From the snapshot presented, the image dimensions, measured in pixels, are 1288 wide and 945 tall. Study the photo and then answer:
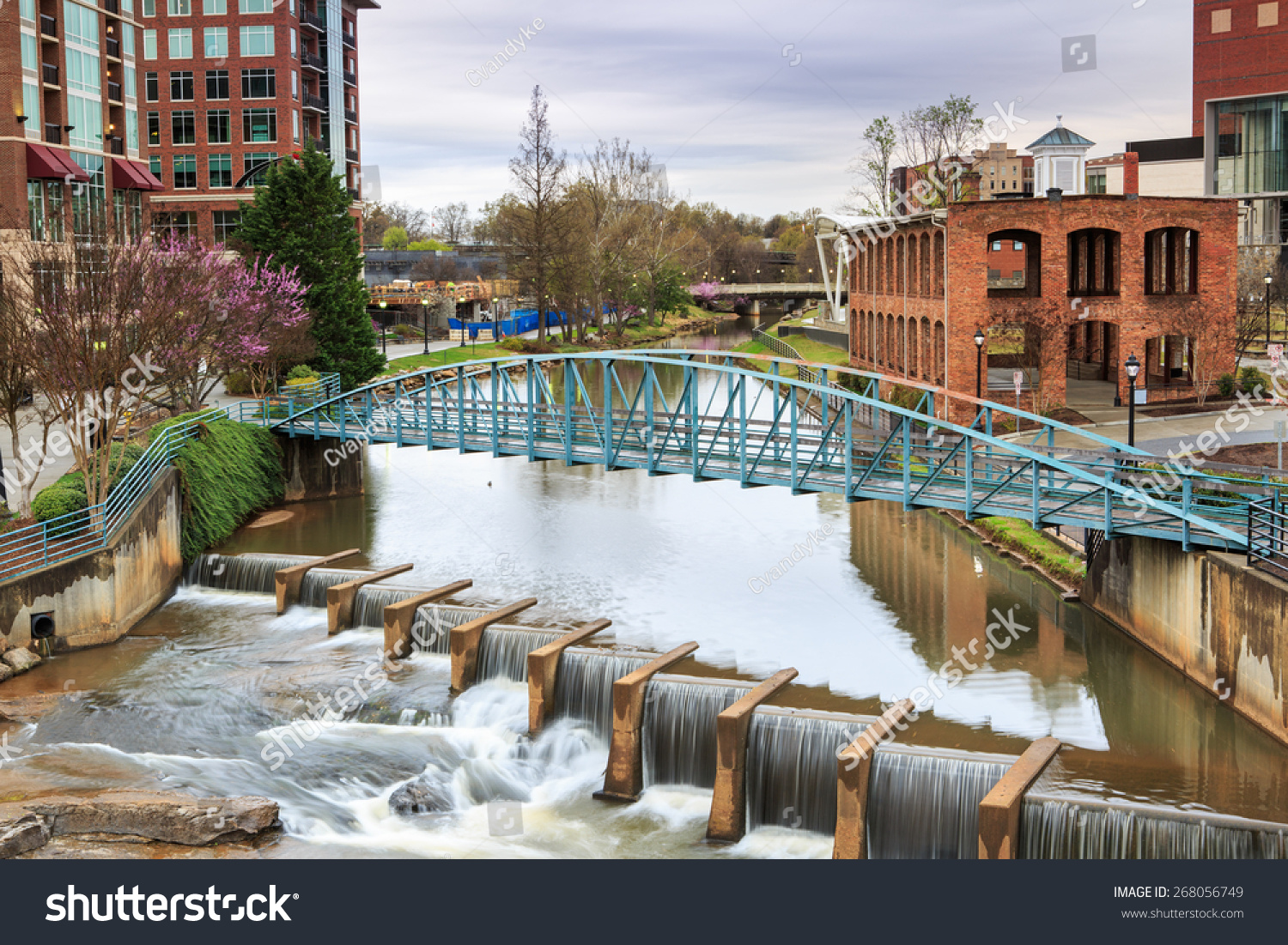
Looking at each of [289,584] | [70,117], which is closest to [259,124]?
[70,117]

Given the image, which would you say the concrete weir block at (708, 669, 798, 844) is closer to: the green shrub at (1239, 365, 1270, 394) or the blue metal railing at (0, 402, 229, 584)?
the blue metal railing at (0, 402, 229, 584)

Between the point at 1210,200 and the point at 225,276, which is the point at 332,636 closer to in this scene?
the point at 225,276

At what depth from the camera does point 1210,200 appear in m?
44.4

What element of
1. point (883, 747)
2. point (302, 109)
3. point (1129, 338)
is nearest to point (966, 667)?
point (883, 747)

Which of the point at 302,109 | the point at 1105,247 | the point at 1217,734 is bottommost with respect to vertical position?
the point at 1217,734

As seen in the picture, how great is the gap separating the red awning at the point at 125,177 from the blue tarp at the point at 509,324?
30511mm

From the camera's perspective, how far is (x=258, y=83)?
7025cm

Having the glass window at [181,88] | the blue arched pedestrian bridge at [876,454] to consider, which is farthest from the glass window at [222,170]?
the blue arched pedestrian bridge at [876,454]

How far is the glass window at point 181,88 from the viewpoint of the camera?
7106 centimetres

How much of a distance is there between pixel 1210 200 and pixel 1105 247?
463cm

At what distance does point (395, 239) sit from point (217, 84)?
8559 cm

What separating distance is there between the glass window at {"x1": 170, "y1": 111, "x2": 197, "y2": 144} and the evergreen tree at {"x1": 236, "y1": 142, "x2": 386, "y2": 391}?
2330 cm

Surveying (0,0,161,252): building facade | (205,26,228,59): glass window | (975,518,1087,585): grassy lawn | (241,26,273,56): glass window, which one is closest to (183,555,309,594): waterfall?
(0,0,161,252): building facade

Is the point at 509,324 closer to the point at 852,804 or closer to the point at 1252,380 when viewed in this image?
the point at 1252,380
